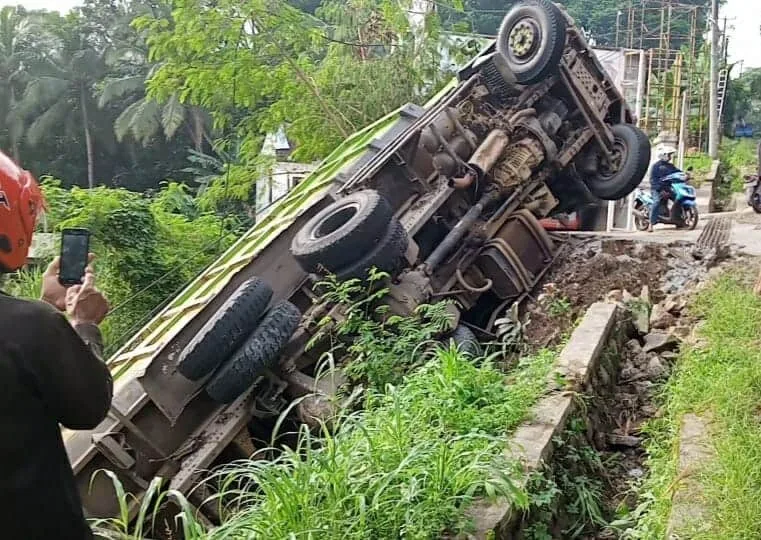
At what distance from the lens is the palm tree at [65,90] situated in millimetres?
27781

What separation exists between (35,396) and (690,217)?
1080 centimetres

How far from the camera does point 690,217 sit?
11086 millimetres

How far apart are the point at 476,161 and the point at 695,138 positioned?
19.8m

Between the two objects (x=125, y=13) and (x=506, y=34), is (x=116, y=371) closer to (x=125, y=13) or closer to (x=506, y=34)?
(x=506, y=34)

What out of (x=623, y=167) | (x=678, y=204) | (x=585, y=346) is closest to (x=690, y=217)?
(x=678, y=204)

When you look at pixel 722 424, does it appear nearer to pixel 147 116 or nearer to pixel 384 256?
pixel 384 256

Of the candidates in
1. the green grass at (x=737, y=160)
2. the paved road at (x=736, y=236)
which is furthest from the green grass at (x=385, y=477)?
the green grass at (x=737, y=160)

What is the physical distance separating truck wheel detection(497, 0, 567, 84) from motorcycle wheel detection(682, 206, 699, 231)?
171 inches

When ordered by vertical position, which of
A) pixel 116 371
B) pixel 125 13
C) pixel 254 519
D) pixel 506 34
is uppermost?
pixel 125 13

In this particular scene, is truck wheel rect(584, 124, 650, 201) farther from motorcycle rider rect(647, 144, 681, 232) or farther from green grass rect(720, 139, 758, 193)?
green grass rect(720, 139, 758, 193)

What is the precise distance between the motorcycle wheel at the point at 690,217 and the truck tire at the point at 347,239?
636 centimetres

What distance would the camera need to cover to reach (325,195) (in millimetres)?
6914

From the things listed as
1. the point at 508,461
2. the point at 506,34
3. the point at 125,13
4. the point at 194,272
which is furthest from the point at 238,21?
the point at 125,13

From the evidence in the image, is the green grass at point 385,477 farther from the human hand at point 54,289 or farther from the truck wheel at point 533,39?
the truck wheel at point 533,39
